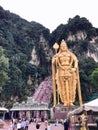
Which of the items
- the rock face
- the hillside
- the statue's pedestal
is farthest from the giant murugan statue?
the rock face

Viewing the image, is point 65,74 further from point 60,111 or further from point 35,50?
point 35,50

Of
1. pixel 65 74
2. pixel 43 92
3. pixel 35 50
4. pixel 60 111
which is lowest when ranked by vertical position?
pixel 60 111

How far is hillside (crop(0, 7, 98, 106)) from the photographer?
175 ft

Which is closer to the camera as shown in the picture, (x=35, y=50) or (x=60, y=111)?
(x=60, y=111)

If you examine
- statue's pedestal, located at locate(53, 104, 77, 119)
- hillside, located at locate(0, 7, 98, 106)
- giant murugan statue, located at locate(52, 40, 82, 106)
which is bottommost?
statue's pedestal, located at locate(53, 104, 77, 119)

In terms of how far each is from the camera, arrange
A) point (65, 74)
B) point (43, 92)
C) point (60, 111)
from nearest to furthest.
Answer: point (60, 111), point (65, 74), point (43, 92)

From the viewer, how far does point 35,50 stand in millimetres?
73312

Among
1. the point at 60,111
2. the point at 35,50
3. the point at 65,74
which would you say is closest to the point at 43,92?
the point at 35,50

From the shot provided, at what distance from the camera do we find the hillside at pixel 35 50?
175 ft

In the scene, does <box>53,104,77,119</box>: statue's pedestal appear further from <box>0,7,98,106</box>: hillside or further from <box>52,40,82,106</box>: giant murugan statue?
<box>0,7,98,106</box>: hillside

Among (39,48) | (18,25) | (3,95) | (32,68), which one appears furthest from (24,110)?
(18,25)

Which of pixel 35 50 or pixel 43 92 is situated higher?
pixel 35 50

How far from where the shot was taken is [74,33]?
219 feet

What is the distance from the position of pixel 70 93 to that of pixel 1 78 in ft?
34.7
